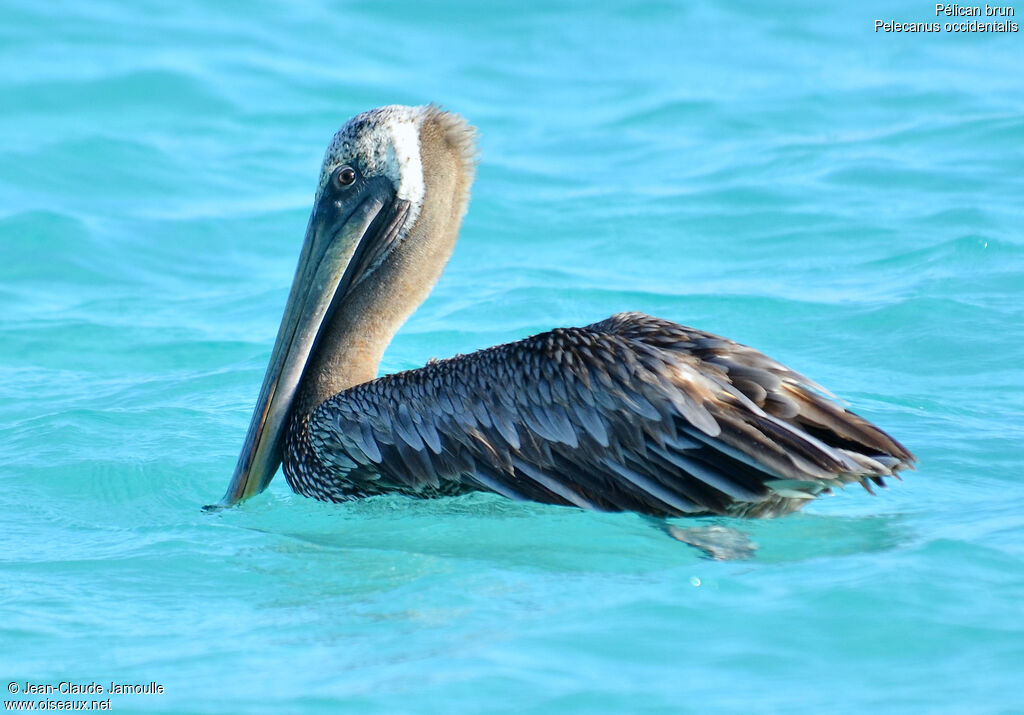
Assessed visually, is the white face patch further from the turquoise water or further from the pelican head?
the turquoise water

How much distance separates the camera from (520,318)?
8.65 meters

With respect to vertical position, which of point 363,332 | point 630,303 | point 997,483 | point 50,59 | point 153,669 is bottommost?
point 153,669

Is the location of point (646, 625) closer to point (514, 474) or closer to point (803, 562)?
point (803, 562)

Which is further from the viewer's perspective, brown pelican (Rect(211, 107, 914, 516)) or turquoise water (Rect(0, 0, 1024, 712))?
brown pelican (Rect(211, 107, 914, 516))

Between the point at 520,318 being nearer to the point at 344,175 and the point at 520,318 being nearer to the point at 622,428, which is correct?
the point at 344,175

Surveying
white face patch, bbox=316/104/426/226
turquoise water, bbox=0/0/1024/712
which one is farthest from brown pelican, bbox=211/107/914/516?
turquoise water, bbox=0/0/1024/712

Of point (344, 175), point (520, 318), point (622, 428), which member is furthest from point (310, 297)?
point (520, 318)

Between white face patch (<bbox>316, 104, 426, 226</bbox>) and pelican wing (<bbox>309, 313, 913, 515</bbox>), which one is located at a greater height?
white face patch (<bbox>316, 104, 426, 226</bbox>)

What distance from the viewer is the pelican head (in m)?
5.93

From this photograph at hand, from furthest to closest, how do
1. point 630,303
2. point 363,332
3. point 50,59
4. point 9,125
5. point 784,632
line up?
point 50,59, point 9,125, point 630,303, point 363,332, point 784,632

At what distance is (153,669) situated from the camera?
4.16 m

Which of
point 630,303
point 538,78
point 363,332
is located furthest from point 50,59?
point 363,332

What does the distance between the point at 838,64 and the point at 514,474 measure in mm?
10198

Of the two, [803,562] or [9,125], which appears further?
[9,125]
